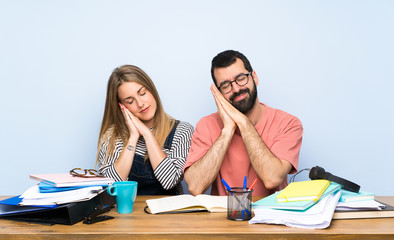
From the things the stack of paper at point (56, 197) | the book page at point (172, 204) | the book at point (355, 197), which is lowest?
the book page at point (172, 204)

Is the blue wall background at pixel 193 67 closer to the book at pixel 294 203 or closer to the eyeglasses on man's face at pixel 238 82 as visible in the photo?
the eyeglasses on man's face at pixel 238 82

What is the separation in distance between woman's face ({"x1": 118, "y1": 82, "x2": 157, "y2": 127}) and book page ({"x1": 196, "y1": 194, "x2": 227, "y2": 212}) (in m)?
0.86

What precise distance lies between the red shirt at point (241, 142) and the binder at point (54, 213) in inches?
27.6

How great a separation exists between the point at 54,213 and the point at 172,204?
42cm

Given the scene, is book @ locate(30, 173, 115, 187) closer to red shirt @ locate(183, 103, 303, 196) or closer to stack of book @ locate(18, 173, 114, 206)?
stack of book @ locate(18, 173, 114, 206)

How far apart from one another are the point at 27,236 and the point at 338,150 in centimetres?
204

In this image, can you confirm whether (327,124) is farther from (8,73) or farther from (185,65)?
(8,73)

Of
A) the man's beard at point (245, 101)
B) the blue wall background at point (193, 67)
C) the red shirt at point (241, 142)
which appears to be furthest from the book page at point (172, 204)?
the blue wall background at point (193, 67)

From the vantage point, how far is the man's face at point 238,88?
74.7 inches

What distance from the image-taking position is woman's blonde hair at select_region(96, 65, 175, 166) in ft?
6.91

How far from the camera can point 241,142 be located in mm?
1942

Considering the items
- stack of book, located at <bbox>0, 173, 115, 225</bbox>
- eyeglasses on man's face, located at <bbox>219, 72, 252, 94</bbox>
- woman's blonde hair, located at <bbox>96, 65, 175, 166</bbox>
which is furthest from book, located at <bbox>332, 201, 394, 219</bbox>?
woman's blonde hair, located at <bbox>96, 65, 175, 166</bbox>

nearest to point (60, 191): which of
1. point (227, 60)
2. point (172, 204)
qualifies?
point (172, 204)

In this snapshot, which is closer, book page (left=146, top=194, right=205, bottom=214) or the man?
book page (left=146, top=194, right=205, bottom=214)
